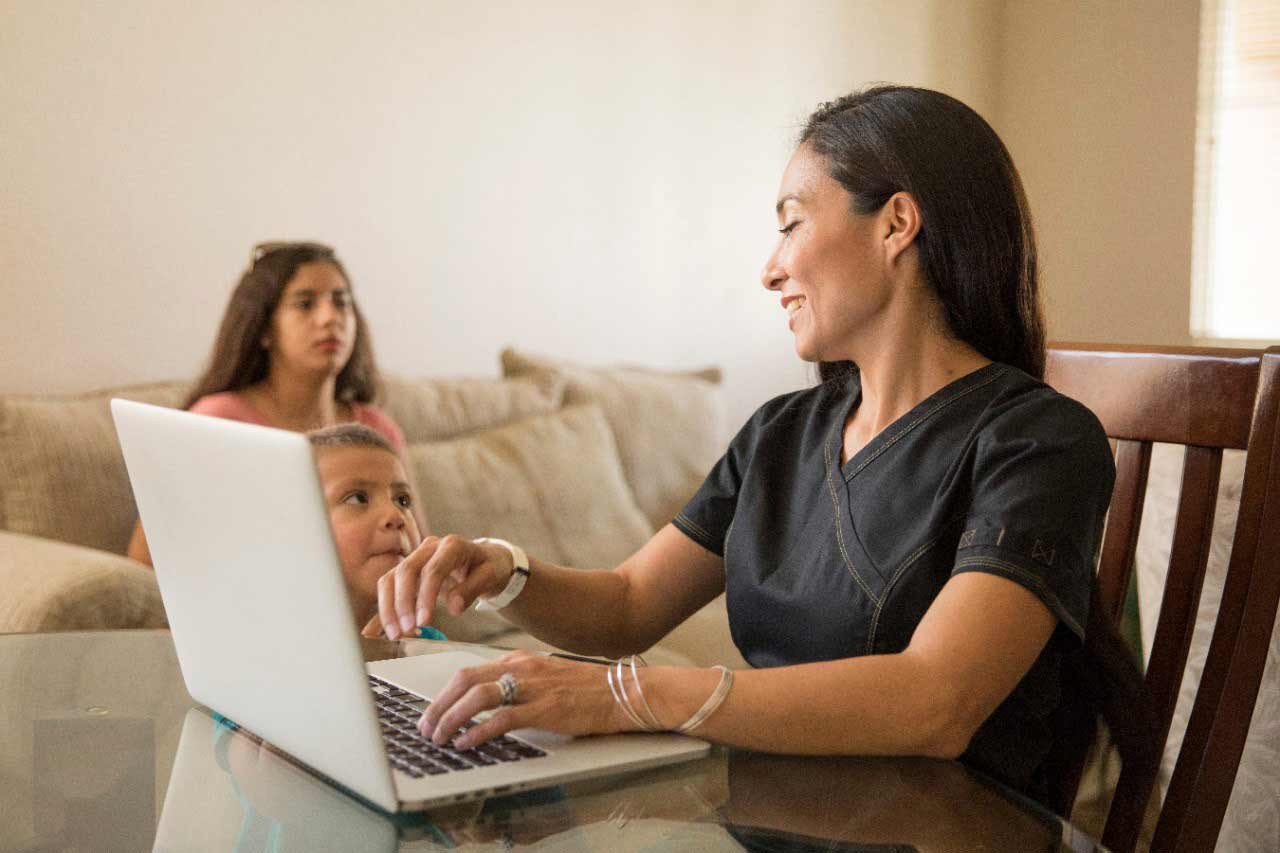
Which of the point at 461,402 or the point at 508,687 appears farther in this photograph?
the point at 461,402

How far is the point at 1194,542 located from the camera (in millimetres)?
A: 1098

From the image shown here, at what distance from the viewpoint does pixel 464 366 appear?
3.09 m

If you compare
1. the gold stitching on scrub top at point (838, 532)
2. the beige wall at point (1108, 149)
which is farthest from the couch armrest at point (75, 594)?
the beige wall at point (1108, 149)

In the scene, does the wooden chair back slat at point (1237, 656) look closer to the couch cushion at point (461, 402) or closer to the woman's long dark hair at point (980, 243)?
the woman's long dark hair at point (980, 243)

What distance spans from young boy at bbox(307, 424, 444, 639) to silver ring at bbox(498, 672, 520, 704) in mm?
663

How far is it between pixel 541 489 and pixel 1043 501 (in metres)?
1.76

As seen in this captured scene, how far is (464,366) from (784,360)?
44.3 inches

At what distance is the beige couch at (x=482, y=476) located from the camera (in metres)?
1.76

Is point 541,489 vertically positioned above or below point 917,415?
below

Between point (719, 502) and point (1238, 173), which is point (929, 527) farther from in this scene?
point (1238, 173)

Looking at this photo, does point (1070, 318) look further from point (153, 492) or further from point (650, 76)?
point (153, 492)

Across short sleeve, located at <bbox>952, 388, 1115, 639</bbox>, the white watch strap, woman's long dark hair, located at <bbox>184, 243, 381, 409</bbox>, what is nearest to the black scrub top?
short sleeve, located at <bbox>952, 388, 1115, 639</bbox>

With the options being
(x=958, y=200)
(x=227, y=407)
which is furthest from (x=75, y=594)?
(x=958, y=200)

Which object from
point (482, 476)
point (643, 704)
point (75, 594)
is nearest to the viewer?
point (643, 704)
